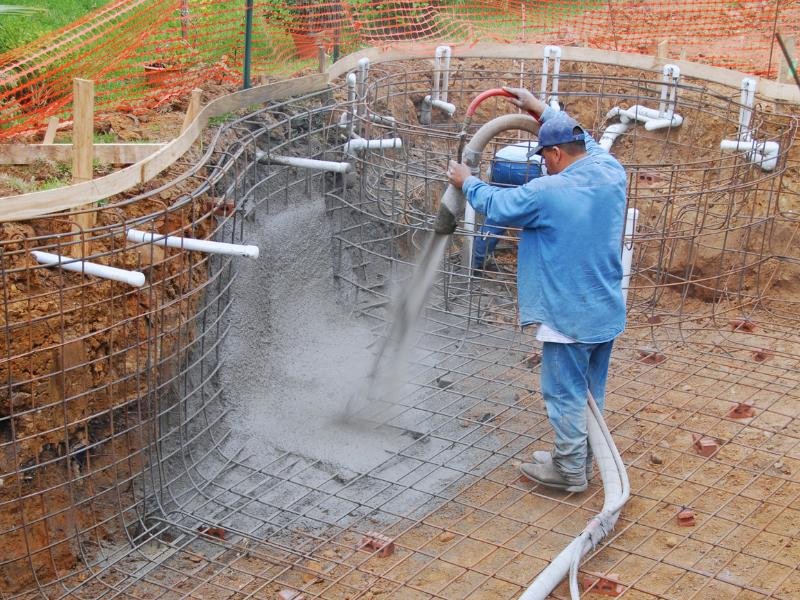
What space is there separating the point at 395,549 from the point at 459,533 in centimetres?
31

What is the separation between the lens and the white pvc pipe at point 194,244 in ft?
13.8

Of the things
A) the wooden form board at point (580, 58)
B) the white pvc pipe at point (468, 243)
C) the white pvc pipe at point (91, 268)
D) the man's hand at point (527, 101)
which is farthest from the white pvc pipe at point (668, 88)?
the white pvc pipe at point (91, 268)

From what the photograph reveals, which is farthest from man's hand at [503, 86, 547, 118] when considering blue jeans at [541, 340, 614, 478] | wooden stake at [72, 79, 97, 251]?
wooden stake at [72, 79, 97, 251]

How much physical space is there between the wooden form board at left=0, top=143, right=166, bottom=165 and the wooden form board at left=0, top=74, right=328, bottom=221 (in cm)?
21

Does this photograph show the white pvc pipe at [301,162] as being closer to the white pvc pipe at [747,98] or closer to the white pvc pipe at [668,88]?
the white pvc pipe at [747,98]

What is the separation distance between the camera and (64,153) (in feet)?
17.2

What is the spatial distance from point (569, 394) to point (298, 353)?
6.88ft

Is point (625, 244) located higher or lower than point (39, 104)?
lower

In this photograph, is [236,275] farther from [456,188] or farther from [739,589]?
[739,589]

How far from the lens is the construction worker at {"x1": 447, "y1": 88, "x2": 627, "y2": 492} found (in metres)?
4.34

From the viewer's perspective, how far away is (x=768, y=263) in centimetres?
762

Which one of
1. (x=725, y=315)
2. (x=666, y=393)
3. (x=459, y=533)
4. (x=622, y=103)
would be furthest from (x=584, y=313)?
(x=622, y=103)

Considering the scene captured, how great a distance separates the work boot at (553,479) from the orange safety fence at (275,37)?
2662mm

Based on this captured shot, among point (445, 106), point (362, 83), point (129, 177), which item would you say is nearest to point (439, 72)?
point (445, 106)
